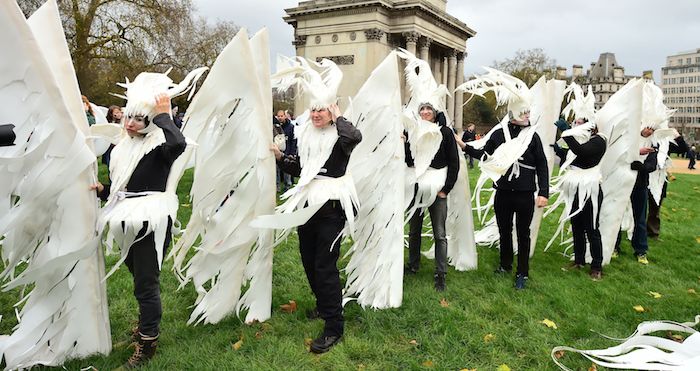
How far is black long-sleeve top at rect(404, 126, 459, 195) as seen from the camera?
4992 mm

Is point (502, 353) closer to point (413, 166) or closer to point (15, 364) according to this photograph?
point (413, 166)

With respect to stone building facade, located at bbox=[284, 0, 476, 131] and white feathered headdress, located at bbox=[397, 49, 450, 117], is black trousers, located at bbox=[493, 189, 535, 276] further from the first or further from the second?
stone building facade, located at bbox=[284, 0, 476, 131]

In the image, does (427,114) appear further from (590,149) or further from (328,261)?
(590,149)

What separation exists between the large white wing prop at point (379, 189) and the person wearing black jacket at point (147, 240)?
1684 mm

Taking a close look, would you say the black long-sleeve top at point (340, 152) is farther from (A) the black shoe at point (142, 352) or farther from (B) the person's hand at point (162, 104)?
(A) the black shoe at point (142, 352)

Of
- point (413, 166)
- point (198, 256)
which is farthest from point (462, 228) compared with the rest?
point (198, 256)

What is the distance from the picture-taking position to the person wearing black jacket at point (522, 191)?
17.0 ft

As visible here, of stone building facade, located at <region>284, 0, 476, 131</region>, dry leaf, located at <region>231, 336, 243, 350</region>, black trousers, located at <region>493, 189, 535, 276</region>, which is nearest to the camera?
dry leaf, located at <region>231, 336, 243, 350</region>

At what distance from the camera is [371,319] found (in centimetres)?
427

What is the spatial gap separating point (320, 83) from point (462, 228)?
9.23ft

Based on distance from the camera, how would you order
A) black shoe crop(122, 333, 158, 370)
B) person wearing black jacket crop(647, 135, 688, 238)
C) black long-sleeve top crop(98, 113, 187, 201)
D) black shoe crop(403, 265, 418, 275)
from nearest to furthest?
black long-sleeve top crop(98, 113, 187, 201) < black shoe crop(122, 333, 158, 370) < black shoe crop(403, 265, 418, 275) < person wearing black jacket crop(647, 135, 688, 238)

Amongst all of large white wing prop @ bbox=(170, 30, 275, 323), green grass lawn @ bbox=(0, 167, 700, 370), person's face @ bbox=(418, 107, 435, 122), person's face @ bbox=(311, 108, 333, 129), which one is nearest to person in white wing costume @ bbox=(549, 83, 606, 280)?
green grass lawn @ bbox=(0, 167, 700, 370)

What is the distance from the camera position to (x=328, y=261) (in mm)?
3834

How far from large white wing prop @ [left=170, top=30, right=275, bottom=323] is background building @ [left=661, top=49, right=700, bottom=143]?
12410 cm
